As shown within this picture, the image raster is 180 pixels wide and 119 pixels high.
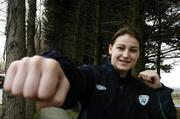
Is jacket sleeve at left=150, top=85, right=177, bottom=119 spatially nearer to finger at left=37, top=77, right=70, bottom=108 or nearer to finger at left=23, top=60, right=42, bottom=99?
finger at left=37, top=77, right=70, bottom=108

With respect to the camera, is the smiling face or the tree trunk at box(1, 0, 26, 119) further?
the tree trunk at box(1, 0, 26, 119)

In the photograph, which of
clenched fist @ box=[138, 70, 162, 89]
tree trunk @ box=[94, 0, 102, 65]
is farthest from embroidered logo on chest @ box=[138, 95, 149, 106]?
tree trunk @ box=[94, 0, 102, 65]

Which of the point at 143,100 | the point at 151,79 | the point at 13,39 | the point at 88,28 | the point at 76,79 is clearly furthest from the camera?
the point at 88,28

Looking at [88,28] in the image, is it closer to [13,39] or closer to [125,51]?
[13,39]

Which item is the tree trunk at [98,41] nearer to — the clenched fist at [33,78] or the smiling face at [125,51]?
the smiling face at [125,51]

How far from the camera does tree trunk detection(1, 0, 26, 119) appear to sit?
8188 millimetres

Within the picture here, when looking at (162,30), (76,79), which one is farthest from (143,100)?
(162,30)

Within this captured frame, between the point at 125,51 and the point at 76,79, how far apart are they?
52 centimetres

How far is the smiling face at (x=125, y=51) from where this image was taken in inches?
93.0

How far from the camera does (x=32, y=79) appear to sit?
4.12ft

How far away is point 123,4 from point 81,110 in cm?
1671

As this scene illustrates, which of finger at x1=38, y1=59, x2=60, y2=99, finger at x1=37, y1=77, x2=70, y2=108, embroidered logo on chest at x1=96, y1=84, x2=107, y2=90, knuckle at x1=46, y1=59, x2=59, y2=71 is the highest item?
knuckle at x1=46, y1=59, x2=59, y2=71

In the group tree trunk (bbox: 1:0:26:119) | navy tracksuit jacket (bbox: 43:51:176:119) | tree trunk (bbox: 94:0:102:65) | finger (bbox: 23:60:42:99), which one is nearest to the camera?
finger (bbox: 23:60:42:99)

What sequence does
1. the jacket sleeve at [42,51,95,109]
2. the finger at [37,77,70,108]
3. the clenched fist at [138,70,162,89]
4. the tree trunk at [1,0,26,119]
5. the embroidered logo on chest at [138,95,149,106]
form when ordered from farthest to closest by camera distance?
the tree trunk at [1,0,26,119]
the clenched fist at [138,70,162,89]
the embroidered logo on chest at [138,95,149,106]
the jacket sleeve at [42,51,95,109]
the finger at [37,77,70,108]
